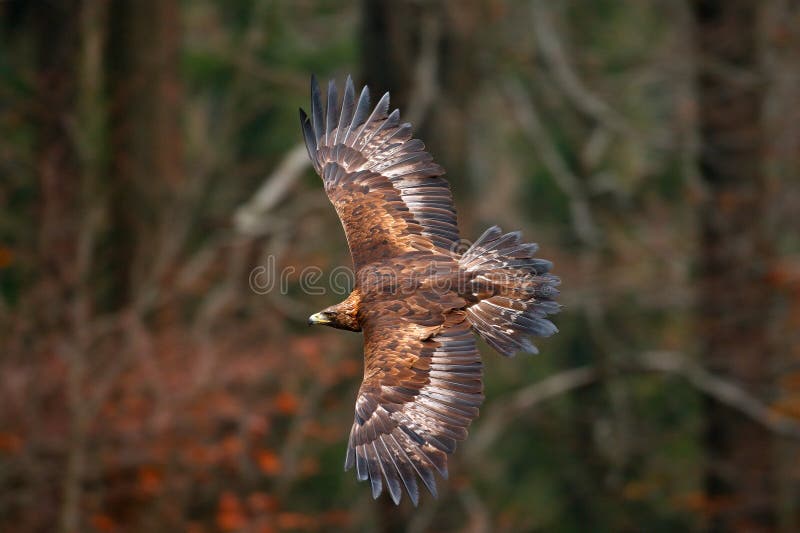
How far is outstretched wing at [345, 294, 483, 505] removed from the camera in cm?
516

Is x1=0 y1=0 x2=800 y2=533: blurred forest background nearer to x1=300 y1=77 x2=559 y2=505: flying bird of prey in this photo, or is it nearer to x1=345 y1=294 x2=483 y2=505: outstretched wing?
x1=300 y1=77 x2=559 y2=505: flying bird of prey

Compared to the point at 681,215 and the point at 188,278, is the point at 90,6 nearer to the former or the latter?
the point at 188,278

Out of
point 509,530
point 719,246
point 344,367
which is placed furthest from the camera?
point 509,530

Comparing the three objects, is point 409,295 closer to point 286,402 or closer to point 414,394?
point 414,394

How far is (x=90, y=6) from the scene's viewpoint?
1198 cm

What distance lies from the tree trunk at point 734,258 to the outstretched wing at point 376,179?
18.0ft

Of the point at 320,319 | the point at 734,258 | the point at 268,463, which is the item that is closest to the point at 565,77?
the point at 734,258

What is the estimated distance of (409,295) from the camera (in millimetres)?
5605

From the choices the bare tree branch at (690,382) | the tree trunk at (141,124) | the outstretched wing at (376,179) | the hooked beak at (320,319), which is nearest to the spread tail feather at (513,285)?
the outstretched wing at (376,179)

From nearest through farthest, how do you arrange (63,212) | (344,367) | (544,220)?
(63,212)
(344,367)
(544,220)

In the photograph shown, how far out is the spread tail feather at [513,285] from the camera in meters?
5.86

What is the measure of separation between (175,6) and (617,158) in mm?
6761

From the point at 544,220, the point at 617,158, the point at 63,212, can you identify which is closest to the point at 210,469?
the point at 63,212

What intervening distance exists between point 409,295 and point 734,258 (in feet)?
20.8
